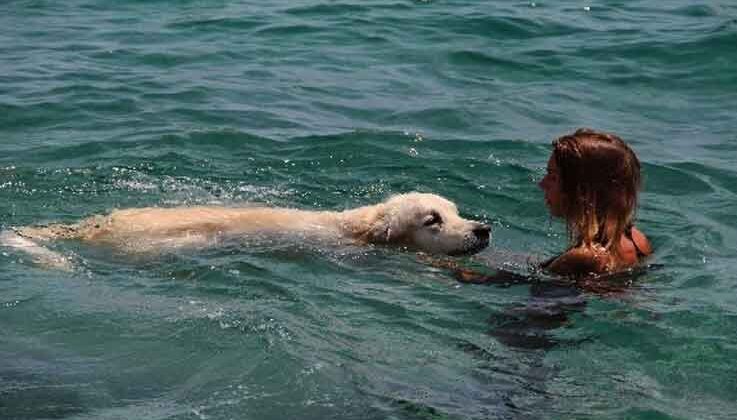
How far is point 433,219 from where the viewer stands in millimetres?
8562

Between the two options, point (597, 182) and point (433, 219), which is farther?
point (433, 219)

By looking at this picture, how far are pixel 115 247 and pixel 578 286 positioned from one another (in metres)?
3.38

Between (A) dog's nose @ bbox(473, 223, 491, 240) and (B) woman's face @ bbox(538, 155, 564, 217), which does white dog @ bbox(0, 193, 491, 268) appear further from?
(B) woman's face @ bbox(538, 155, 564, 217)

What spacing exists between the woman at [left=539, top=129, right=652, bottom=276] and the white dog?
1.16 m

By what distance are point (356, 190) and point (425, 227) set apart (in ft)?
7.09

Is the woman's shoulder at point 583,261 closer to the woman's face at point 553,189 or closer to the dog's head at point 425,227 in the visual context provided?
the woman's face at point 553,189

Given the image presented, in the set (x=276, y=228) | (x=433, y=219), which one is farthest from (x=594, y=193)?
(x=276, y=228)

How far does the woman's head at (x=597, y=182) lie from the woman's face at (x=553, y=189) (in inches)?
0.9

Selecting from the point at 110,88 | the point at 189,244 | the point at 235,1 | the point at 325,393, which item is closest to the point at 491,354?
the point at 325,393

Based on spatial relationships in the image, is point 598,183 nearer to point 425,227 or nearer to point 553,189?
point 553,189

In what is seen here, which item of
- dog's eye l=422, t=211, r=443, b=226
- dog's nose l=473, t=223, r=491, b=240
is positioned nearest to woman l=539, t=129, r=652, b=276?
dog's nose l=473, t=223, r=491, b=240

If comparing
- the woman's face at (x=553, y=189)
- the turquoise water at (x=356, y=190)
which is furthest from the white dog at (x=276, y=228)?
the woman's face at (x=553, y=189)

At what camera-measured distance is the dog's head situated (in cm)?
842

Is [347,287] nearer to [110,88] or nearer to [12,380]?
[12,380]
